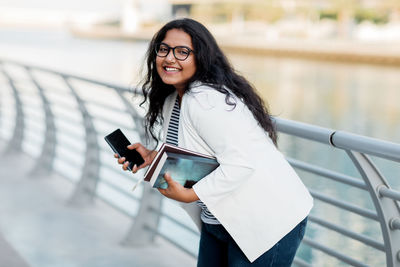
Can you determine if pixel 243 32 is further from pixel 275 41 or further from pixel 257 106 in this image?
pixel 257 106

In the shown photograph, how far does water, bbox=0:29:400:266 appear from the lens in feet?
25.7

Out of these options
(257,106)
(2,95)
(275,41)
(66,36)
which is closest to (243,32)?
(275,41)

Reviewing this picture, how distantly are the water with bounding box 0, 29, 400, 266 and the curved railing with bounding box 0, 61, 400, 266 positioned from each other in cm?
6

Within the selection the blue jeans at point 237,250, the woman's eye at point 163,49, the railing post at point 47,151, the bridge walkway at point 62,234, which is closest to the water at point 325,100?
the woman's eye at point 163,49

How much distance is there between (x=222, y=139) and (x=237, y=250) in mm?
365

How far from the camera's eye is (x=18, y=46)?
63938 millimetres

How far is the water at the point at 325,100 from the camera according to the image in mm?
7820

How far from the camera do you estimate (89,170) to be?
14.8 ft

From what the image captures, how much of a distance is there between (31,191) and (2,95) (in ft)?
8.09

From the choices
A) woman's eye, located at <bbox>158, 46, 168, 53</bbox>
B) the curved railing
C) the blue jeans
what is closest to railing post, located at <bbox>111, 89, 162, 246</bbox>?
the curved railing

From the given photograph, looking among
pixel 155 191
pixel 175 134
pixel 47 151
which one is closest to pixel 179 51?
pixel 175 134

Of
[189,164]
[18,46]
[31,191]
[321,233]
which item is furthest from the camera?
[18,46]

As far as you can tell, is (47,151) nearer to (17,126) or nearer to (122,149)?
(17,126)

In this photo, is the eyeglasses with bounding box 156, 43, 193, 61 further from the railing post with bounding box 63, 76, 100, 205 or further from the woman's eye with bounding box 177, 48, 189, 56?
the railing post with bounding box 63, 76, 100, 205
